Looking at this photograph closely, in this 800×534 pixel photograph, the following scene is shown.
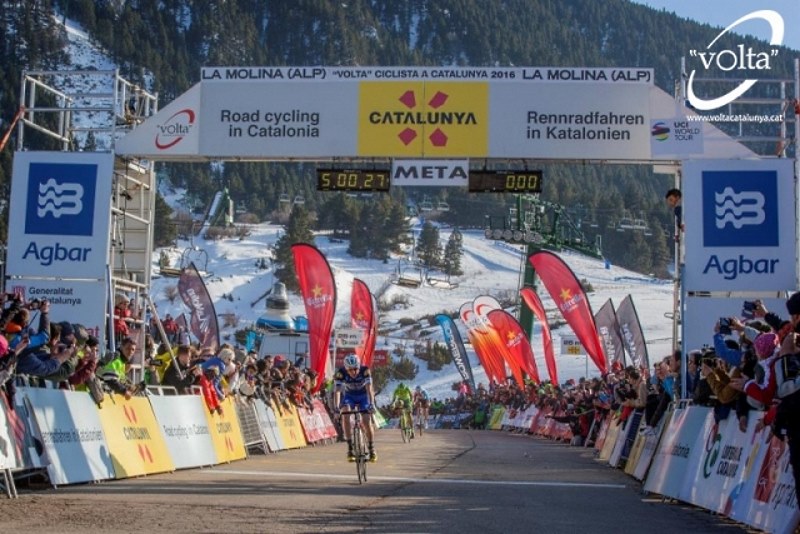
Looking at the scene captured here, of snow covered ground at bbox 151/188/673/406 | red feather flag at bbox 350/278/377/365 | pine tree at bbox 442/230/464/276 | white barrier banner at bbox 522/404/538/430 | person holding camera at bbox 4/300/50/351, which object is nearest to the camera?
person holding camera at bbox 4/300/50/351

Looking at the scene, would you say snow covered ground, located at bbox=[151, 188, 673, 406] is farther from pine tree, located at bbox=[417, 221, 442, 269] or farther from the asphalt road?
the asphalt road

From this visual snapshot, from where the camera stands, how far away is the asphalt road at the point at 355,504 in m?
10.3

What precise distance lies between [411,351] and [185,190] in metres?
73.0

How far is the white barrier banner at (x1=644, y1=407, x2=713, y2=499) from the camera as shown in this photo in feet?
46.3

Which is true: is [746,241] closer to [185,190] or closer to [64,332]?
[64,332]

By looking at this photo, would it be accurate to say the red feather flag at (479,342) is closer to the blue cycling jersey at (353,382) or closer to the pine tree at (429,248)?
the blue cycling jersey at (353,382)

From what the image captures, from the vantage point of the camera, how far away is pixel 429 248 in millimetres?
150000

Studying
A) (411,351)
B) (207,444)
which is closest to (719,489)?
(207,444)

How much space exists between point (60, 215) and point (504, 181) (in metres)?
8.09

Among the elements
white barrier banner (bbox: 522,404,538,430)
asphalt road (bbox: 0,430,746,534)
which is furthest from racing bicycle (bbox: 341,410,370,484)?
white barrier banner (bbox: 522,404,538,430)

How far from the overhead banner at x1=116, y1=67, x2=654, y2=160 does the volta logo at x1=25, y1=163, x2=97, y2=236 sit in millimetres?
1566

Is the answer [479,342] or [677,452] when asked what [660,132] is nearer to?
[677,452]

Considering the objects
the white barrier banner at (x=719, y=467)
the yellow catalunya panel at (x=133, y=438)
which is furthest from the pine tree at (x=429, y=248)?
the white barrier banner at (x=719, y=467)

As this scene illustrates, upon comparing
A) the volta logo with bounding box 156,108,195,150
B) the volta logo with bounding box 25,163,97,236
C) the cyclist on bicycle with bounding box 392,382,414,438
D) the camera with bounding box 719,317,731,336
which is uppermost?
the volta logo with bounding box 156,108,195,150
